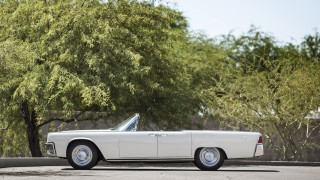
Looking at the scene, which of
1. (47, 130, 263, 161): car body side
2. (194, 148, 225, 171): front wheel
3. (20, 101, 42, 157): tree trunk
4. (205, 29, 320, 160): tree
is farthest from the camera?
(205, 29, 320, 160): tree

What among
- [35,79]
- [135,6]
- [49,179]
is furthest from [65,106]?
[49,179]

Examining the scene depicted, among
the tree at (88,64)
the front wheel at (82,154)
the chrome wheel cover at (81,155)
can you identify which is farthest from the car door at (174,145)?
the tree at (88,64)

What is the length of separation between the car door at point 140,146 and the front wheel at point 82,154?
2.45 feet

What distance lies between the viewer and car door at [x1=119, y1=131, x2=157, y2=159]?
17953 millimetres

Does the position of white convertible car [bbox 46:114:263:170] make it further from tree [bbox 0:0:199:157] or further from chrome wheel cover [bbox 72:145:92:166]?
tree [bbox 0:0:199:157]

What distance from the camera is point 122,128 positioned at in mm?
18250

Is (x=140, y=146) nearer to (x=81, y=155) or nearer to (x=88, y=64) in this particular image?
(x=81, y=155)

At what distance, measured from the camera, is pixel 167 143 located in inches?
707

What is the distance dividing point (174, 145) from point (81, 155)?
2442 millimetres

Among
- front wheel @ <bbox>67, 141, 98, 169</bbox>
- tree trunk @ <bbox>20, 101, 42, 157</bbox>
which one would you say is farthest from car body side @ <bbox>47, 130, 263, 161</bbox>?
tree trunk @ <bbox>20, 101, 42, 157</bbox>

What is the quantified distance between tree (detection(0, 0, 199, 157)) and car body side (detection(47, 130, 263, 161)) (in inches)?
114

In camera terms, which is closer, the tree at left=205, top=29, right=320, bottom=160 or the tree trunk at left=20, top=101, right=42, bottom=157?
the tree trunk at left=20, top=101, right=42, bottom=157

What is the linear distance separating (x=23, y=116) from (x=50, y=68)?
296cm

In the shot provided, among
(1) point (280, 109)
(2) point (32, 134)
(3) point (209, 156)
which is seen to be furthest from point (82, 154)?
(1) point (280, 109)
